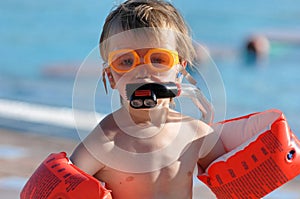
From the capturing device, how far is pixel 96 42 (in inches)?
523

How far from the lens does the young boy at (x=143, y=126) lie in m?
2.86

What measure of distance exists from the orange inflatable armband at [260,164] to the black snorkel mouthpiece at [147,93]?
462mm

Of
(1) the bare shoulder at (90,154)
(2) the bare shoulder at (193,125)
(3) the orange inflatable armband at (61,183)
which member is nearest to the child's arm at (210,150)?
(2) the bare shoulder at (193,125)

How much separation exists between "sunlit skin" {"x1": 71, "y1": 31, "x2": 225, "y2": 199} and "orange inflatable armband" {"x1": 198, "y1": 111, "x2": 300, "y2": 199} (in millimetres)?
138

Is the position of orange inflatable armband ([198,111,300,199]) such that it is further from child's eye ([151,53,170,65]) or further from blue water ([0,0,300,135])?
blue water ([0,0,300,135])

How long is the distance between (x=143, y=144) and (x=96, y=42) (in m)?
10.5

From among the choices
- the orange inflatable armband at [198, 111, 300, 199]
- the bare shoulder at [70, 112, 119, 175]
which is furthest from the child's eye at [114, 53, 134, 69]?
the orange inflatable armband at [198, 111, 300, 199]

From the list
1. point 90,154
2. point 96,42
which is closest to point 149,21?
point 90,154

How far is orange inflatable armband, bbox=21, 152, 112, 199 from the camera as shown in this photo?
260 cm

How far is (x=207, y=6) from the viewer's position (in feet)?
66.9

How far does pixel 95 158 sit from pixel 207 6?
17.9 m

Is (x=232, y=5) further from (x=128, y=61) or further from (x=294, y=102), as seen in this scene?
(x=128, y=61)

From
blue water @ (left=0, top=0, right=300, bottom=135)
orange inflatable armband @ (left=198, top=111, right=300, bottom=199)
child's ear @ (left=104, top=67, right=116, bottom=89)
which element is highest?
child's ear @ (left=104, top=67, right=116, bottom=89)

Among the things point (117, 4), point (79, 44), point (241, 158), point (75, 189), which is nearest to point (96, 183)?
point (75, 189)
